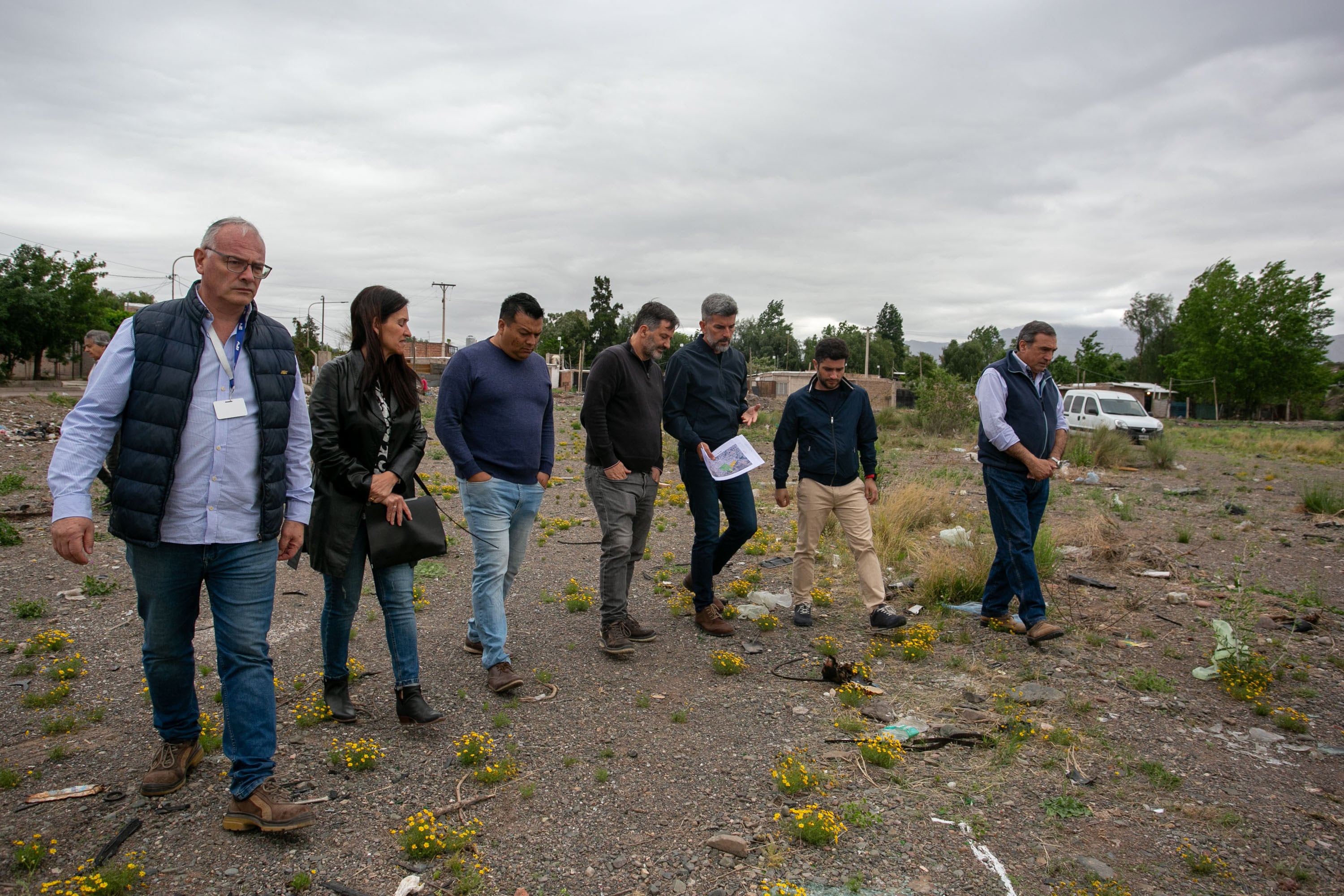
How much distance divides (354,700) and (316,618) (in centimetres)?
174

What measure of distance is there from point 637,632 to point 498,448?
5.62ft

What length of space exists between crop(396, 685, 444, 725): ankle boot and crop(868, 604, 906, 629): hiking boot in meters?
3.13

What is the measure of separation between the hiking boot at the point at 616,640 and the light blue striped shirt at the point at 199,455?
2.29 m

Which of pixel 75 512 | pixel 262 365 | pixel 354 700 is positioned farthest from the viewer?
pixel 354 700

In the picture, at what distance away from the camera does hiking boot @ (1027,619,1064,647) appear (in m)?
5.04

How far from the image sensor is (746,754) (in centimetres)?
368

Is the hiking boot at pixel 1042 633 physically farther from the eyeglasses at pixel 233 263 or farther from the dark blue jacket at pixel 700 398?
the eyeglasses at pixel 233 263

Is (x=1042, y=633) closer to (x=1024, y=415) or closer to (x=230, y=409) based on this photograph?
(x=1024, y=415)

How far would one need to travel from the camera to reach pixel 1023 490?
5383 millimetres

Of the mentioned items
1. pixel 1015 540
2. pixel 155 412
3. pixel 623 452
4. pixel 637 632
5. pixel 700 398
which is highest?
pixel 700 398

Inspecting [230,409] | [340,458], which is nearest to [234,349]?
[230,409]

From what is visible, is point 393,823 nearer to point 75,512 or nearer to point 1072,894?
point 75,512

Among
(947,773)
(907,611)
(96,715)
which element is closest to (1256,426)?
(907,611)

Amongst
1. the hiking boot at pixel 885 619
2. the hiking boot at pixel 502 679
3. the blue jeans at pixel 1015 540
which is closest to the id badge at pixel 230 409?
the hiking boot at pixel 502 679
